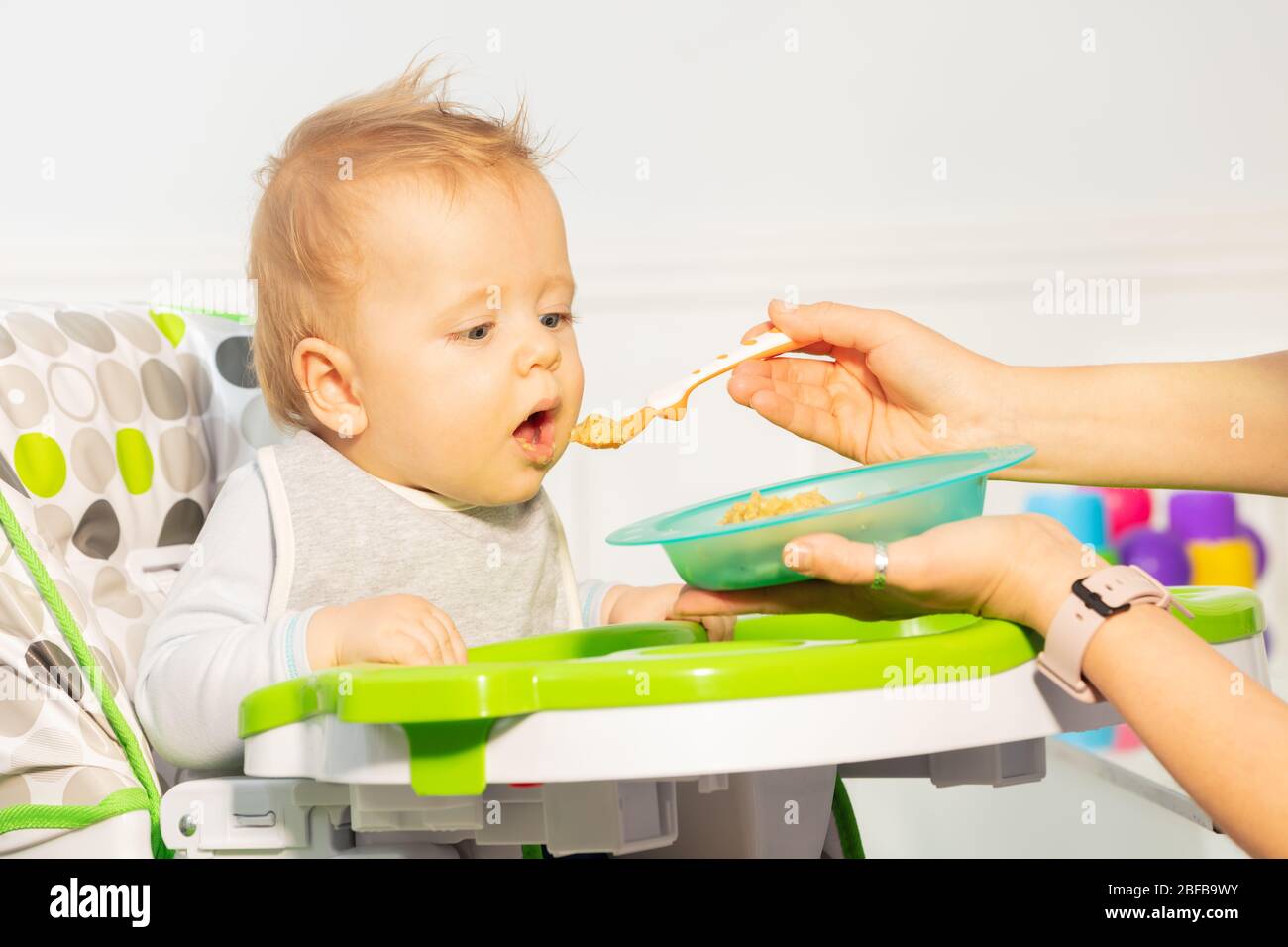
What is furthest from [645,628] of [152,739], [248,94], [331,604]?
[248,94]

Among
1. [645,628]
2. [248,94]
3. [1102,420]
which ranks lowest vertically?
[645,628]

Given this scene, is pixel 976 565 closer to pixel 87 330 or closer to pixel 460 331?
pixel 460 331

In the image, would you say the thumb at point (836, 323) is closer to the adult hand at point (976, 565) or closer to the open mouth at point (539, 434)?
the open mouth at point (539, 434)

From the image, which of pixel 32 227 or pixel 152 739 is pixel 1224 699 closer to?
pixel 152 739

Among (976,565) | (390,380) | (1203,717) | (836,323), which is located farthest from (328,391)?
(1203,717)

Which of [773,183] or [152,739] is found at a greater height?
[773,183]

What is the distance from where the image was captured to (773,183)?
7.00ft

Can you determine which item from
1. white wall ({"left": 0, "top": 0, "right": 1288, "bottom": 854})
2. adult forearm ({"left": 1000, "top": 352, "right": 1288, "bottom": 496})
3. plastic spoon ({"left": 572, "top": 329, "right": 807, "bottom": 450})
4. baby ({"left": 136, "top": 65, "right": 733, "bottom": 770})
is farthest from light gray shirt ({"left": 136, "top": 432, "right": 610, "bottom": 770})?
white wall ({"left": 0, "top": 0, "right": 1288, "bottom": 854})

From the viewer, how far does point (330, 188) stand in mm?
971

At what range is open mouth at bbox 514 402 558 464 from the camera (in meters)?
0.97

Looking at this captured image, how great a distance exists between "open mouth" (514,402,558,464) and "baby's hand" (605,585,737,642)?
5.9 inches

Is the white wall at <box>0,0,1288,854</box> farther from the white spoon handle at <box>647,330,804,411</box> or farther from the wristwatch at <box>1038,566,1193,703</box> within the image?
the wristwatch at <box>1038,566,1193,703</box>

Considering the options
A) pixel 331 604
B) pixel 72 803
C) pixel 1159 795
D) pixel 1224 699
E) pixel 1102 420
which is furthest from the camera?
pixel 1159 795
